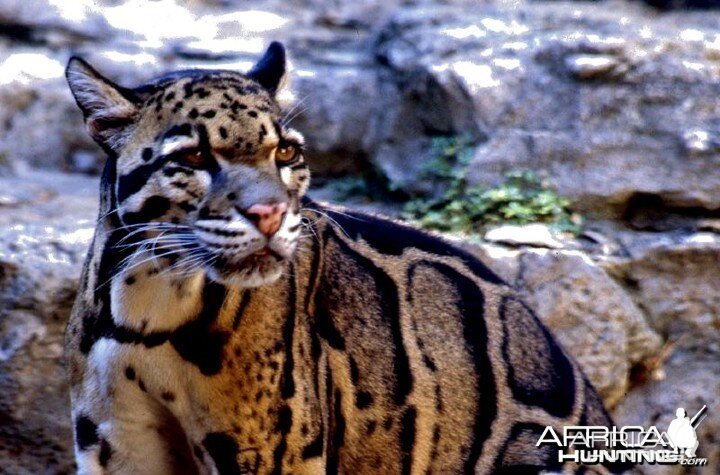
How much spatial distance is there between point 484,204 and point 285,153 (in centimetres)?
350

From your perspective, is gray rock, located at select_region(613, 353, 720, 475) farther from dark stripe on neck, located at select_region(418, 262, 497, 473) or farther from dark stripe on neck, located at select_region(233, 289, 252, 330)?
dark stripe on neck, located at select_region(233, 289, 252, 330)

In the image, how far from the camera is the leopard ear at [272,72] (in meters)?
4.90

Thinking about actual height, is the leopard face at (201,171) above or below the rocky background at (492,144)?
above

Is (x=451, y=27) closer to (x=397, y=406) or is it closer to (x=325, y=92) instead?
(x=325, y=92)

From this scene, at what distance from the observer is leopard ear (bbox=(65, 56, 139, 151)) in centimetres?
450

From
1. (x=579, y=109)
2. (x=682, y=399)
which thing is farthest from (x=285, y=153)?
(x=682, y=399)

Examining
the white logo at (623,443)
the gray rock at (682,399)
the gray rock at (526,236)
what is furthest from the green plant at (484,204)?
the white logo at (623,443)

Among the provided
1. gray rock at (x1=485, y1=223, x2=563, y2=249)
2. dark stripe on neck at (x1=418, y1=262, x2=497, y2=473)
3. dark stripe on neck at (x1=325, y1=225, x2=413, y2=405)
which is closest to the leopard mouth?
dark stripe on neck at (x1=325, y1=225, x2=413, y2=405)

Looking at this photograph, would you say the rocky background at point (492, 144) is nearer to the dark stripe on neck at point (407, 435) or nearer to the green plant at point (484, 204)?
the green plant at point (484, 204)

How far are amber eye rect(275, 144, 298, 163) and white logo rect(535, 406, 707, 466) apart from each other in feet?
6.54

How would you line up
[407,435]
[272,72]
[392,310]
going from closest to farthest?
[272,72], [407,435], [392,310]

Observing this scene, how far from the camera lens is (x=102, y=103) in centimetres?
453

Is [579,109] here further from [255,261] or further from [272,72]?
[255,261]

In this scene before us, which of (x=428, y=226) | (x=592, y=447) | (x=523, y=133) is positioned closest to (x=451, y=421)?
(x=592, y=447)
